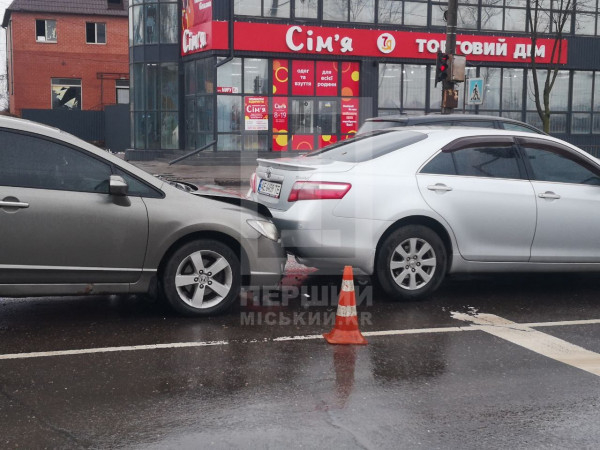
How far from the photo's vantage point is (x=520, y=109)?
3148 cm

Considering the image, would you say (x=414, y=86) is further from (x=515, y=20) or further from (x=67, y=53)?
(x=67, y=53)

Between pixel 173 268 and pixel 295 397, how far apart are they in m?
2.11

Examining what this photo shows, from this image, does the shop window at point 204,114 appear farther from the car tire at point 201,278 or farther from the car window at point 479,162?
the car tire at point 201,278

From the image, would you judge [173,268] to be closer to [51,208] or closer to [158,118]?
[51,208]

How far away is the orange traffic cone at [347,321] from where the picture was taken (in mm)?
5789

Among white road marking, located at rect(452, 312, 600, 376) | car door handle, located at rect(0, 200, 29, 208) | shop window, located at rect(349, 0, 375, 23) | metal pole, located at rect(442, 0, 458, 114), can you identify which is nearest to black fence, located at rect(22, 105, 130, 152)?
shop window, located at rect(349, 0, 375, 23)

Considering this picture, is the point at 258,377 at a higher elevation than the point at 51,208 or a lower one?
lower

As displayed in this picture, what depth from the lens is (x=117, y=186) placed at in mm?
6070

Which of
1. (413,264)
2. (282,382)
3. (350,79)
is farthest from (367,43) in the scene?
(282,382)

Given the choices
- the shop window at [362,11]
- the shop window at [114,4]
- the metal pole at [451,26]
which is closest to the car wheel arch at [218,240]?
the metal pole at [451,26]

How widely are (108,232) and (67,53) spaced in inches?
→ 1840

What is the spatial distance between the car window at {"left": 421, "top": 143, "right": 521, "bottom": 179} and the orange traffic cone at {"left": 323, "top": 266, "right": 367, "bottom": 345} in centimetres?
188

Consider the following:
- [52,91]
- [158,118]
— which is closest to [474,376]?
[158,118]

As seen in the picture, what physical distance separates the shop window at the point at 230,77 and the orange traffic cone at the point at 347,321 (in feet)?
75.8
